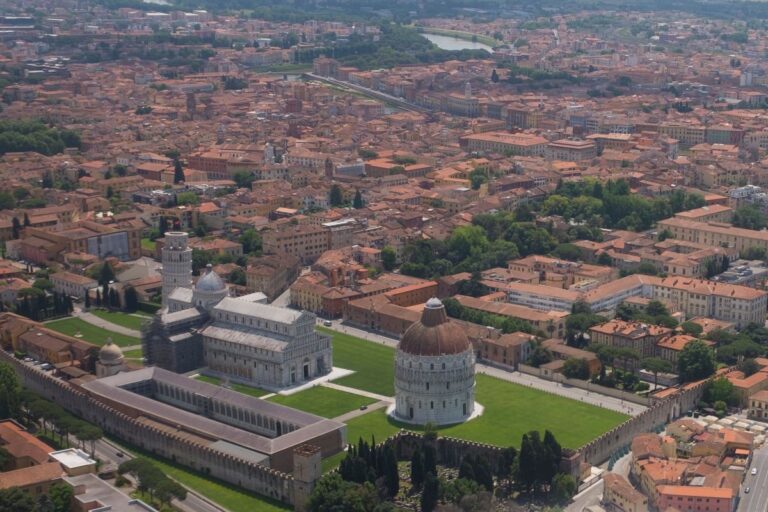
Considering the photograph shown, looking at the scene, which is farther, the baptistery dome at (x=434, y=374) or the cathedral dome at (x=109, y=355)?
the cathedral dome at (x=109, y=355)

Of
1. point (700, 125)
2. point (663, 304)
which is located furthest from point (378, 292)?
point (700, 125)

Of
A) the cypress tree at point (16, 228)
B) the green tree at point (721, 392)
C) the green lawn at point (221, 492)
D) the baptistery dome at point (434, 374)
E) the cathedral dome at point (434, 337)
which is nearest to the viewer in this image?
the green lawn at point (221, 492)

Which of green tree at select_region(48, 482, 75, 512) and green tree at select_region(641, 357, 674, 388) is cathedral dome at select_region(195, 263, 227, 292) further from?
green tree at select_region(641, 357, 674, 388)

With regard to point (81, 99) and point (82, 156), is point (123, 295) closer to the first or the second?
point (82, 156)

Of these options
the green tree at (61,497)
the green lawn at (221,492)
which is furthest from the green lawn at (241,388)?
the green tree at (61,497)

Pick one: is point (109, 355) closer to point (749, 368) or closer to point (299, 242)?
point (299, 242)

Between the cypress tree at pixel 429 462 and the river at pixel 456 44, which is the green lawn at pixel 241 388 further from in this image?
the river at pixel 456 44
